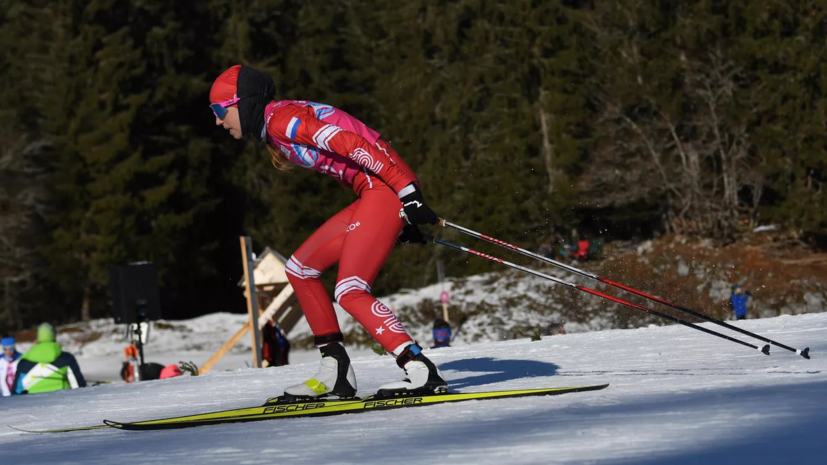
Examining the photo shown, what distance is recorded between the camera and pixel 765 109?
2452 centimetres

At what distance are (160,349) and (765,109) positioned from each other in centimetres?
1497

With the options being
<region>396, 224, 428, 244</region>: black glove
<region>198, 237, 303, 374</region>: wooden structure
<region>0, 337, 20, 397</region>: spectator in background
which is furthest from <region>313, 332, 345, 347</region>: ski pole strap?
<region>198, 237, 303, 374</region>: wooden structure

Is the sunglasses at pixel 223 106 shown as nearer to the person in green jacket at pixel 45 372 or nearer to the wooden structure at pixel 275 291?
the person in green jacket at pixel 45 372

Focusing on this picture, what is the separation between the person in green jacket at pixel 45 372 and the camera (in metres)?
8.14

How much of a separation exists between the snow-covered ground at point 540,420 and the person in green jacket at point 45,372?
230 centimetres

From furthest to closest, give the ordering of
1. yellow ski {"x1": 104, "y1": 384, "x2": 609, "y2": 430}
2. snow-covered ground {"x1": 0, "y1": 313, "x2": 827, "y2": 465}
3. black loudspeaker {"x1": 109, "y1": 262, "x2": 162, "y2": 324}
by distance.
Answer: black loudspeaker {"x1": 109, "y1": 262, "x2": 162, "y2": 324} < yellow ski {"x1": 104, "y1": 384, "x2": 609, "y2": 430} < snow-covered ground {"x1": 0, "y1": 313, "x2": 827, "y2": 465}

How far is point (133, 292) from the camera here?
13.5 meters

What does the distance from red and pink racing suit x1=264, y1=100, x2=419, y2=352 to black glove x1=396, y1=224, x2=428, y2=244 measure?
5.4 inches

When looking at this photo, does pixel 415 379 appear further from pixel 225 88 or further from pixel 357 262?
pixel 225 88

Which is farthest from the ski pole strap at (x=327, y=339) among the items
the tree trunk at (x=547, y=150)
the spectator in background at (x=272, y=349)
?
the tree trunk at (x=547, y=150)

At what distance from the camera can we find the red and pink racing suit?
4090mm

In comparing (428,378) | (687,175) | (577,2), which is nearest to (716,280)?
(687,175)

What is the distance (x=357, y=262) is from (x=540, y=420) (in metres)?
1.24

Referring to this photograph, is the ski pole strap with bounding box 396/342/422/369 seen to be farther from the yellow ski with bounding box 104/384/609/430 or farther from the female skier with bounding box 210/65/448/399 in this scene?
the yellow ski with bounding box 104/384/609/430
